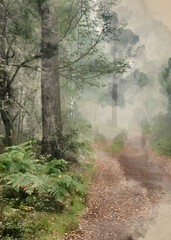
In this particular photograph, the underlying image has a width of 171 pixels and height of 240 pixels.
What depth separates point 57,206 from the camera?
571 centimetres

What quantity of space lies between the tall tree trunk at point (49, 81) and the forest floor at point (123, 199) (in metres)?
2.50

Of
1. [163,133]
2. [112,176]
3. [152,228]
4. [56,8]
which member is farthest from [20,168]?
[163,133]

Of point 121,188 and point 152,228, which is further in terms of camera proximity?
point 121,188

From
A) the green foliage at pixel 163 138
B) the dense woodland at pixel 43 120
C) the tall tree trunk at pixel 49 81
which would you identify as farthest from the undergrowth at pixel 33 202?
the green foliage at pixel 163 138

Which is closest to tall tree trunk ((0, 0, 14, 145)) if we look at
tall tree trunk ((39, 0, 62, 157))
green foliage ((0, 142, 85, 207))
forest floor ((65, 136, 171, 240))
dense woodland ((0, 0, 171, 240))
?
dense woodland ((0, 0, 171, 240))

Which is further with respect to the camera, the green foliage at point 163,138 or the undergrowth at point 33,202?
the green foliage at point 163,138

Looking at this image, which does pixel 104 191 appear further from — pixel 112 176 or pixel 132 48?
pixel 132 48

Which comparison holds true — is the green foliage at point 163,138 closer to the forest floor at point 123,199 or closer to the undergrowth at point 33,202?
the forest floor at point 123,199

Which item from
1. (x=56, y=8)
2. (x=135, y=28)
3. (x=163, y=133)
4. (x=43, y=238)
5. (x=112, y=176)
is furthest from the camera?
(x=135, y=28)

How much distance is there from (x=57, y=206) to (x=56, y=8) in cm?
752

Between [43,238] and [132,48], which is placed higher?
[132,48]

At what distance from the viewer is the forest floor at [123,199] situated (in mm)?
5430

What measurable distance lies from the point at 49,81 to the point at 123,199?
4.99 metres

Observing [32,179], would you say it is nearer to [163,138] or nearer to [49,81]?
[49,81]
